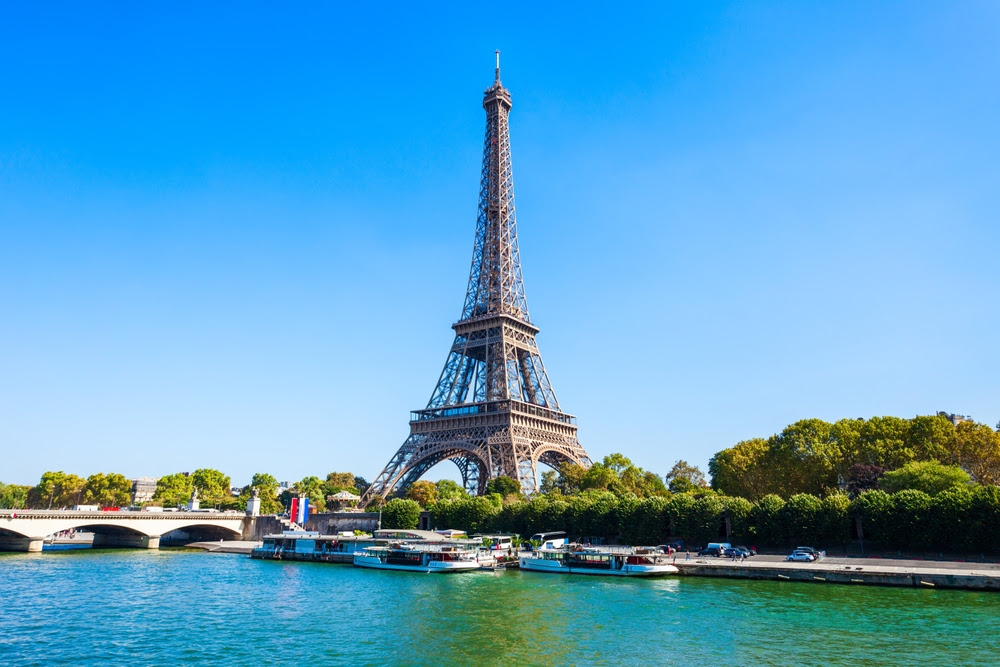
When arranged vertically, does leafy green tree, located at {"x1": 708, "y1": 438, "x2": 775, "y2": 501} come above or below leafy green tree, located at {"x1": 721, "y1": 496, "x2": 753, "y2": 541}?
above

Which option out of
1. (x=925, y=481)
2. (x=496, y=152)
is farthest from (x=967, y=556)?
(x=496, y=152)

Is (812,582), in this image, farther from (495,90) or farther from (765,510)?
(495,90)

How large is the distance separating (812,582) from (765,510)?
45.3ft

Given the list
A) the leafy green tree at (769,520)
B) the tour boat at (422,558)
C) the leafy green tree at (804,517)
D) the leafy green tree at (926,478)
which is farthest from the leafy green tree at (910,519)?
the tour boat at (422,558)

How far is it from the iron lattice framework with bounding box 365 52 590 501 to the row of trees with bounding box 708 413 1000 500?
24148mm

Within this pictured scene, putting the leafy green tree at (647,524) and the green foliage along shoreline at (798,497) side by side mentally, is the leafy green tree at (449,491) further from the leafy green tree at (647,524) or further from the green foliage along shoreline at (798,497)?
the leafy green tree at (647,524)

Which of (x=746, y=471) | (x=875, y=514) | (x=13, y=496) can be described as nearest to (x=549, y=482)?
(x=746, y=471)

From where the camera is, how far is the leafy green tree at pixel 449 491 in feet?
287

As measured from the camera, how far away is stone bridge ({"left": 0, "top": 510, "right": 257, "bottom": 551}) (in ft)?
219

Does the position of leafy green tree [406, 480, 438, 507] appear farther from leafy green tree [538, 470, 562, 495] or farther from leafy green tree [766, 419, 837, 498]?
leafy green tree [766, 419, 837, 498]

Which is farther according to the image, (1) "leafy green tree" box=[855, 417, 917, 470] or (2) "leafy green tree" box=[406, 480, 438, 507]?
(2) "leafy green tree" box=[406, 480, 438, 507]

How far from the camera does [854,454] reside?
72188 mm

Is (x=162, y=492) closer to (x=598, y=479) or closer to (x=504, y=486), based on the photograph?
(x=504, y=486)

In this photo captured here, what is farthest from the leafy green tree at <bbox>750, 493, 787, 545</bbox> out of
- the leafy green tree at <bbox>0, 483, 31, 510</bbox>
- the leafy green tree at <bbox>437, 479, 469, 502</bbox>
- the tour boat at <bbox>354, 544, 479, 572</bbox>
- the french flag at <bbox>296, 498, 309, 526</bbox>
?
the leafy green tree at <bbox>0, 483, 31, 510</bbox>
